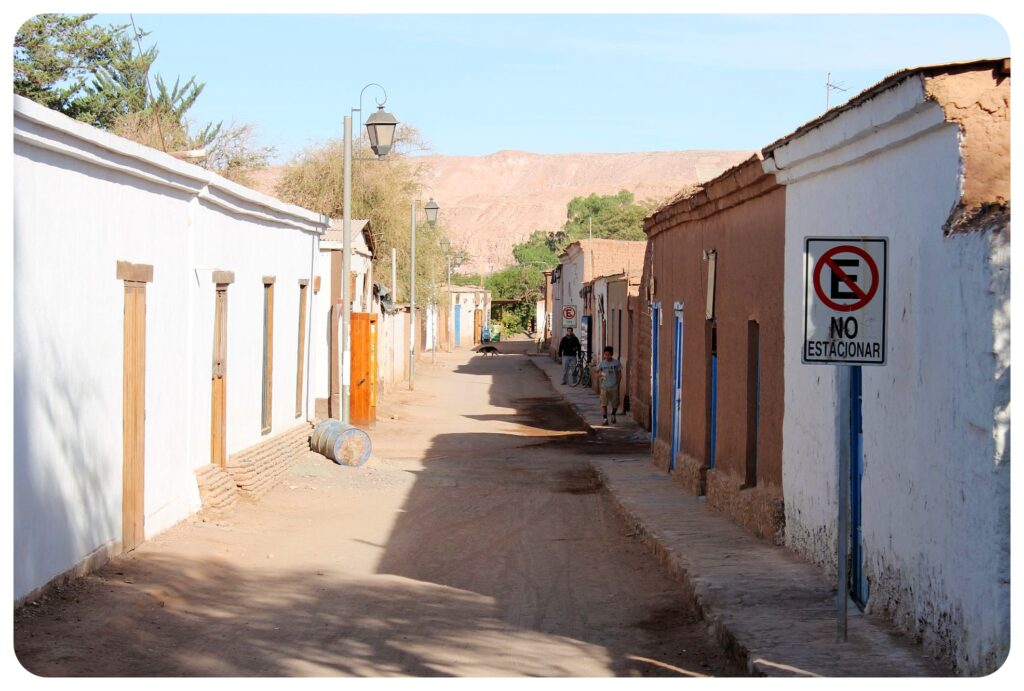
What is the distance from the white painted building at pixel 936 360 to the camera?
19.1 ft

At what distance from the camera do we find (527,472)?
18141 mm

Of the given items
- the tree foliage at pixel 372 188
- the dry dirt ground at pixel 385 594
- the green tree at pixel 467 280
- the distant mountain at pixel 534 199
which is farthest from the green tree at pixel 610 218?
the dry dirt ground at pixel 385 594

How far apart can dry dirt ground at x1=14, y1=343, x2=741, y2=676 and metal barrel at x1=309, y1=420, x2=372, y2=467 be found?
48 cm

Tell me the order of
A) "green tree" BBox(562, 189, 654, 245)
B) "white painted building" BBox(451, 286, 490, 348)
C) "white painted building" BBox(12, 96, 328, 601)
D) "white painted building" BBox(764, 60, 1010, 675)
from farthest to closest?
"green tree" BBox(562, 189, 654, 245) → "white painted building" BBox(451, 286, 490, 348) → "white painted building" BBox(12, 96, 328, 601) → "white painted building" BBox(764, 60, 1010, 675)

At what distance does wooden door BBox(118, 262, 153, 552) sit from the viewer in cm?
Result: 1019

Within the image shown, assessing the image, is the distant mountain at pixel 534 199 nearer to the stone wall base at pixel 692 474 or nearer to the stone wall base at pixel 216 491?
the stone wall base at pixel 692 474

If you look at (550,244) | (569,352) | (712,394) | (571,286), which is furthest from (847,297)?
(550,244)

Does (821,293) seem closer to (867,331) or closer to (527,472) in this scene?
(867,331)

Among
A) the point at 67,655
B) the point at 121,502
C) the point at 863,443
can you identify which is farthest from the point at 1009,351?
the point at 121,502

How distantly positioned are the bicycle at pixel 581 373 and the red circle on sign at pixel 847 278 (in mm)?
29912

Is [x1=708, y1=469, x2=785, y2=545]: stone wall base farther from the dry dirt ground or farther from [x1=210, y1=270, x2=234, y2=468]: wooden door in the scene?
[x1=210, y1=270, x2=234, y2=468]: wooden door

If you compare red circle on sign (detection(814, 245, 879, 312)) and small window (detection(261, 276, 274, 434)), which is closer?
red circle on sign (detection(814, 245, 879, 312))

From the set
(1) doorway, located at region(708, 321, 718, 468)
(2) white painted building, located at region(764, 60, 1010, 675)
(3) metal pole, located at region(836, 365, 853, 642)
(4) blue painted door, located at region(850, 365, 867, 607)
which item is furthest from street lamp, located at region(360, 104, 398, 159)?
(3) metal pole, located at region(836, 365, 853, 642)
